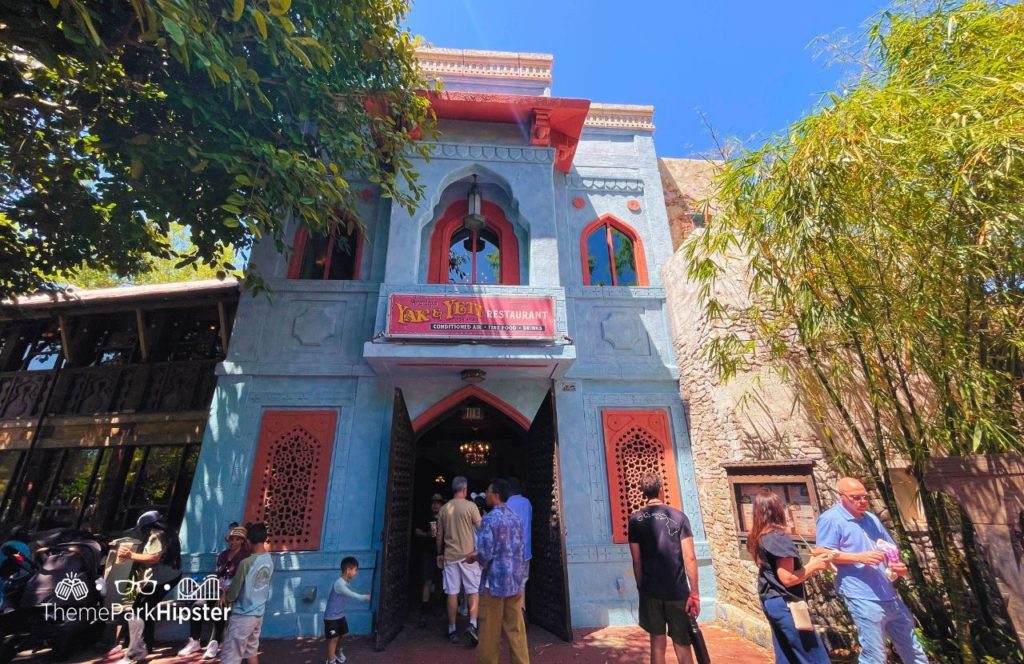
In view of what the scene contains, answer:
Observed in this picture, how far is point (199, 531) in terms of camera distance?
18.4 feet

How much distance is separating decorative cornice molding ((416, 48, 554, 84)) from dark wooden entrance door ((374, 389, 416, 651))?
746 centimetres

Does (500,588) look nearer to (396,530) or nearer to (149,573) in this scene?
(396,530)

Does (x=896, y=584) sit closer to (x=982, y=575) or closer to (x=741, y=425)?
(x=982, y=575)

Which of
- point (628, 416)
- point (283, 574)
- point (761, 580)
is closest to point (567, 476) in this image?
point (628, 416)

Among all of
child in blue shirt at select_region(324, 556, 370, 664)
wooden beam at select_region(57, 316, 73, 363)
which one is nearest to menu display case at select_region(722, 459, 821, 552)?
child in blue shirt at select_region(324, 556, 370, 664)

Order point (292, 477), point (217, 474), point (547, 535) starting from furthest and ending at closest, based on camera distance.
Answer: point (292, 477) → point (217, 474) → point (547, 535)

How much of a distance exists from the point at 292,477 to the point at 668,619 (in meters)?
5.27

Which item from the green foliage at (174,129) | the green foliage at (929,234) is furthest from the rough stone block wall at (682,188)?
the green foliage at (174,129)

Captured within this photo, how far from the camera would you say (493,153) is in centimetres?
755
